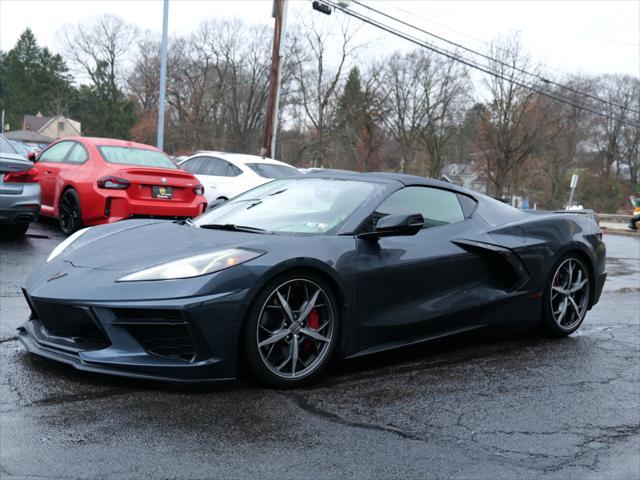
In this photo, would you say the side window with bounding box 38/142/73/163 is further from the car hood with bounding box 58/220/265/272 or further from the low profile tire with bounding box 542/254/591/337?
the low profile tire with bounding box 542/254/591/337

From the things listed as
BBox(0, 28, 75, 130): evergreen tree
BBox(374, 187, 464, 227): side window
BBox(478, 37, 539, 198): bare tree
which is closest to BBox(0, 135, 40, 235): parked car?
BBox(374, 187, 464, 227): side window

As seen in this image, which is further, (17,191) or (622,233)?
(622,233)

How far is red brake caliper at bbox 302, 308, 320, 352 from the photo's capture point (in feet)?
13.5

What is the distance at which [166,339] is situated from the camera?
3680 mm

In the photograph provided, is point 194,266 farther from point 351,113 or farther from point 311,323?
point 351,113

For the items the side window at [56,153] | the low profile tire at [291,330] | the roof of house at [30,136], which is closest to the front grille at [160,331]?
the low profile tire at [291,330]

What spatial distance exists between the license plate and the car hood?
16.5ft

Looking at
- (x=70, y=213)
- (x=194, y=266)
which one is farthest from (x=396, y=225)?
(x=70, y=213)

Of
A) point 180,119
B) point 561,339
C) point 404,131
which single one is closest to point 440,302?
point 561,339

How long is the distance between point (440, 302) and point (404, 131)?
5612 centimetres

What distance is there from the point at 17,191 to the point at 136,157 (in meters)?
2.24

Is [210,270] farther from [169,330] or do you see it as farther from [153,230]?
[153,230]

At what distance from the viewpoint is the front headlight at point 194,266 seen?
376 cm

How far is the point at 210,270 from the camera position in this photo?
3768 millimetres
